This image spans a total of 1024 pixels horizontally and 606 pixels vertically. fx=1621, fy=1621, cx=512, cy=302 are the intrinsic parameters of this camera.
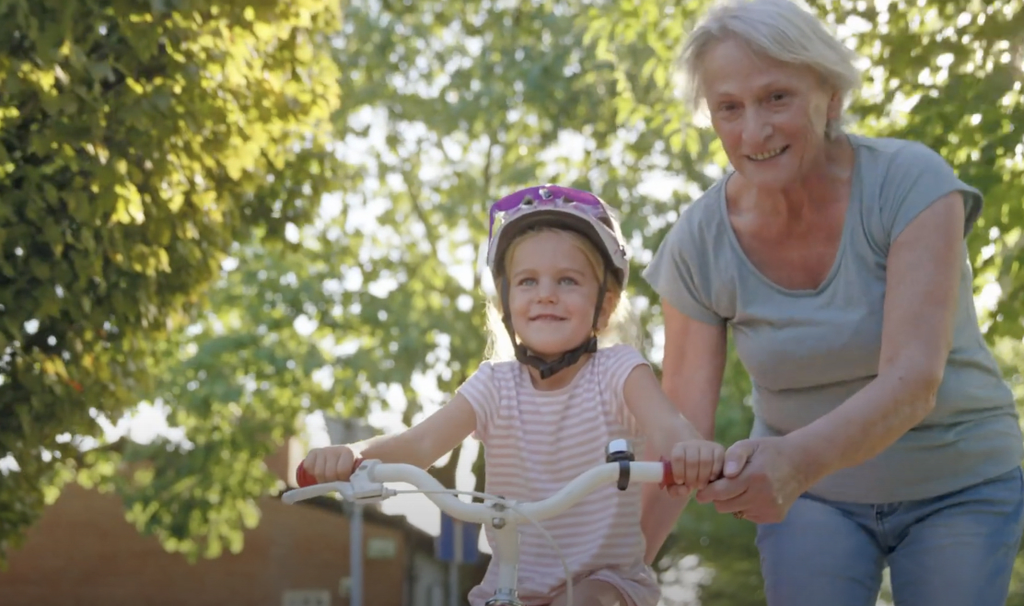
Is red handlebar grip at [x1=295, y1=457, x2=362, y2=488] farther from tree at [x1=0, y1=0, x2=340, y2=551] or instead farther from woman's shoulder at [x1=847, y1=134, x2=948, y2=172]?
tree at [x1=0, y1=0, x2=340, y2=551]

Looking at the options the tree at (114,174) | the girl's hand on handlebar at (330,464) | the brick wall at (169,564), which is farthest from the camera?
the brick wall at (169,564)

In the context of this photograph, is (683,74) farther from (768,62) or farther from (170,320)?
(170,320)

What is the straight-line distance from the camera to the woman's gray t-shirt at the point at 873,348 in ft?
10.4

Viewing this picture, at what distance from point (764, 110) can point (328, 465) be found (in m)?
1.10

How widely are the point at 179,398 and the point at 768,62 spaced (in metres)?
18.2

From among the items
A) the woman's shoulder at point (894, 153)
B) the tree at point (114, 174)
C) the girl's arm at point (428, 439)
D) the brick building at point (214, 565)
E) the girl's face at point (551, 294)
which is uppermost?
the brick building at point (214, 565)

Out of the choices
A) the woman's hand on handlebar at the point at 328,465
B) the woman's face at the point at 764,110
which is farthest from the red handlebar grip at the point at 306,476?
the woman's face at the point at 764,110

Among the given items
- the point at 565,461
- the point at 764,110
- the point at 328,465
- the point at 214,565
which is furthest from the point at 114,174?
the point at 214,565

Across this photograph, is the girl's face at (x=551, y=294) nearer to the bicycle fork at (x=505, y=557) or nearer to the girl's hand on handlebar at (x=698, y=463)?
the bicycle fork at (x=505, y=557)

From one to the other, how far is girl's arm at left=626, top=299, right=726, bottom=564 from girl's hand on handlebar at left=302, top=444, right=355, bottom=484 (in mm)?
639

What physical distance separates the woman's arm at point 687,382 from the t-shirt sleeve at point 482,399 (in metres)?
0.37

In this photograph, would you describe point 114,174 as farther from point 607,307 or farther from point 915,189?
point 915,189

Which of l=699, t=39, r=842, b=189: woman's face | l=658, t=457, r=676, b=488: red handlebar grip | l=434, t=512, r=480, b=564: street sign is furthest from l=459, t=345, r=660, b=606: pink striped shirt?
l=434, t=512, r=480, b=564: street sign

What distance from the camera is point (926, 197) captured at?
307 centimetres
